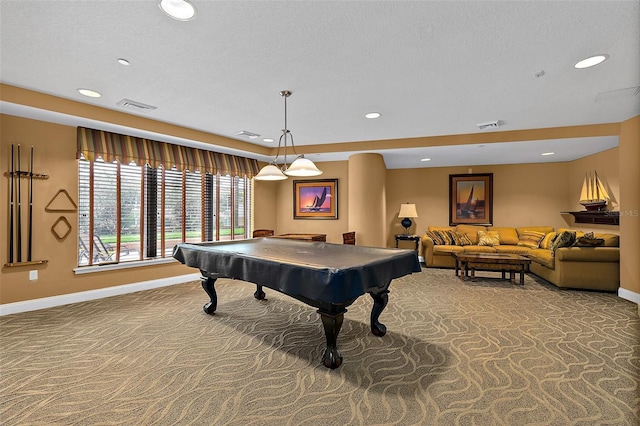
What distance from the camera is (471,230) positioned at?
6762 millimetres

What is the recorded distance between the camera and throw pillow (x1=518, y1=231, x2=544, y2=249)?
19.7 ft

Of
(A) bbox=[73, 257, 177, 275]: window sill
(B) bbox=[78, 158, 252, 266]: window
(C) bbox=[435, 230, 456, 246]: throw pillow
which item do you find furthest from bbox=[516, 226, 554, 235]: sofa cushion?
(A) bbox=[73, 257, 177, 275]: window sill

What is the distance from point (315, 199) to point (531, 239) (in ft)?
15.0

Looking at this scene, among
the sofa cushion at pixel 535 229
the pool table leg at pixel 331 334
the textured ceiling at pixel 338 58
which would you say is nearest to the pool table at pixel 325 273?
the pool table leg at pixel 331 334

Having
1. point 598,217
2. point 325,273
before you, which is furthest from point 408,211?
point 325,273

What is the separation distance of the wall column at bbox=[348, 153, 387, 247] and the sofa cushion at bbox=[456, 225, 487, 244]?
2.12m

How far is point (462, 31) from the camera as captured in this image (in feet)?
6.94

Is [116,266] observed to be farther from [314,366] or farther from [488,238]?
[488,238]

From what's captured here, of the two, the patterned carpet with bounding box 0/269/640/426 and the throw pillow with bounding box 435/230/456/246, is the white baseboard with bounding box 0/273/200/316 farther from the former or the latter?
the throw pillow with bounding box 435/230/456/246

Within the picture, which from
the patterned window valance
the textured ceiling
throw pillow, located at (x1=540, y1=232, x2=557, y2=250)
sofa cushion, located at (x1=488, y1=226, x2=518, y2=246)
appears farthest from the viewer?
sofa cushion, located at (x1=488, y1=226, x2=518, y2=246)

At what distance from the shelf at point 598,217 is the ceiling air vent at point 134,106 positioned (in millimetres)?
7173

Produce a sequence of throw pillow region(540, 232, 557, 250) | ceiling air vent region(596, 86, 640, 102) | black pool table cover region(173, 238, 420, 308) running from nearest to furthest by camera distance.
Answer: black pool table cover region(173, 238, 420, 308) → ceiling air vent region(596, 86, 640, 102) → throw pillow region(540, 232, 557, 250)

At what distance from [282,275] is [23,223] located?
11.3ft

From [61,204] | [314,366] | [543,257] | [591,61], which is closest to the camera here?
[314,366]
